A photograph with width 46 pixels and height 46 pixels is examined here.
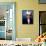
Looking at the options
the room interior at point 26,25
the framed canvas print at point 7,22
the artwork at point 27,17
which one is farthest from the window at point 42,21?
the framed canvas print at point 7,22

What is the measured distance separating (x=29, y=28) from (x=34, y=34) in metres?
0.30

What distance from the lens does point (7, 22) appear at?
19.1 ft

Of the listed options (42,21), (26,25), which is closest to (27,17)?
(26,25)

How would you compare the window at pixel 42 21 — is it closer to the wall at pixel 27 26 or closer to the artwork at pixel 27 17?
the wall at pixel 27 26

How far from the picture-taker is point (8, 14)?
18.9 ft

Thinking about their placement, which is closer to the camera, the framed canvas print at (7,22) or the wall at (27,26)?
the wall at (27,26)

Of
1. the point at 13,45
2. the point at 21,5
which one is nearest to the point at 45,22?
the point at 21,5

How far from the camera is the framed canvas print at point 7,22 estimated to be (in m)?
5.75

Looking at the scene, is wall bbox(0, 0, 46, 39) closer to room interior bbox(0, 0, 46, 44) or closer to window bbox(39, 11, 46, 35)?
room interior bbox(0, 0, 46, 44)

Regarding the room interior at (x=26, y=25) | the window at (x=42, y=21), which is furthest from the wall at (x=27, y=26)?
the window at (x=42, y=21)

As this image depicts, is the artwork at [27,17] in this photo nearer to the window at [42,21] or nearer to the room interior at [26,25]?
the room interior at [26,25]

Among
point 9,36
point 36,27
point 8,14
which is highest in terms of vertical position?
point 8,14

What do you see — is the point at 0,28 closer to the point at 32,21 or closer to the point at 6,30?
the point at 6,30

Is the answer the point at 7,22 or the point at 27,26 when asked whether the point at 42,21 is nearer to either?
the point at 27,26
